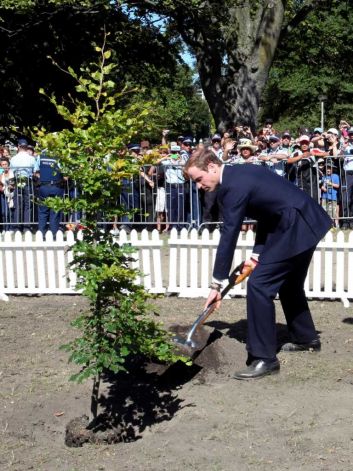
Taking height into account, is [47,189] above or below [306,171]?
below

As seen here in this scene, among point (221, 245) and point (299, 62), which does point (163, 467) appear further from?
point (299, 62)

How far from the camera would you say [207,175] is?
5.87 metres

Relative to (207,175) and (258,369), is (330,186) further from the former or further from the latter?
(207,175)

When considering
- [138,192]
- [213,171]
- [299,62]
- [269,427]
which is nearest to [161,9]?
[138,192]

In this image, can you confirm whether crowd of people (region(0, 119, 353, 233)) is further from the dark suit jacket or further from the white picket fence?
the dark suit jacket

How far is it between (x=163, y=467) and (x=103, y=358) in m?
0.85

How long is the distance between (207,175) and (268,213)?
2.16 ft

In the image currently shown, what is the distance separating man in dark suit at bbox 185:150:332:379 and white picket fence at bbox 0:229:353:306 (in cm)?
286

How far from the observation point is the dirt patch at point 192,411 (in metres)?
4.94

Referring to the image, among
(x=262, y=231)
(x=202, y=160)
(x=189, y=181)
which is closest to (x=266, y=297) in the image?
(x=262, y=231)

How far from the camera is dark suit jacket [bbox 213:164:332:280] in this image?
5.97m

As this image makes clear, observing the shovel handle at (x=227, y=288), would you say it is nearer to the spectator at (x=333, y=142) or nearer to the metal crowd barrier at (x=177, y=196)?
the metal crowd barrier at (x=177, y=196)

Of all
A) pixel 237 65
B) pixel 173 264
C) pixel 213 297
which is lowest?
pixel 173 264

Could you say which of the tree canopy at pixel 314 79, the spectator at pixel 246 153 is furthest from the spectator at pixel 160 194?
the tree canopy at pixel 314 79
